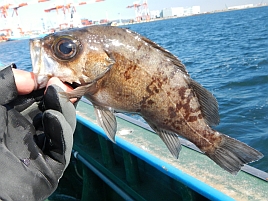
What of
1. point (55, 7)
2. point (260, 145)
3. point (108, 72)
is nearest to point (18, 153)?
point (108, 72)

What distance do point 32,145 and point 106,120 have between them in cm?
55

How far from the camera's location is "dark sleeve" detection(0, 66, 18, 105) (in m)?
1.80

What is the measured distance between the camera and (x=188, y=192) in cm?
268

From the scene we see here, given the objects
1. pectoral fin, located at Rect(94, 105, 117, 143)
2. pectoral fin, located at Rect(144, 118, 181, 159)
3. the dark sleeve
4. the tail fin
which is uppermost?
the dark sleeve

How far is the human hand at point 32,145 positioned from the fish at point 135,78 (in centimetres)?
17

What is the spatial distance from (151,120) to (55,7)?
85.9 m

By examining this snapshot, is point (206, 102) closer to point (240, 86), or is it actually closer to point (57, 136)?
point (57, 136)

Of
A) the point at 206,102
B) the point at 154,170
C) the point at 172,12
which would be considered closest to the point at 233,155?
the point at 206,102

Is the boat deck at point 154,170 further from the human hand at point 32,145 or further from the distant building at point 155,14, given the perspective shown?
the distant building at point 155,14

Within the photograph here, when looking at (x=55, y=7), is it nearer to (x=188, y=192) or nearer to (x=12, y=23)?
(x=12, y=23)

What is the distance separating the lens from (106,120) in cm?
218

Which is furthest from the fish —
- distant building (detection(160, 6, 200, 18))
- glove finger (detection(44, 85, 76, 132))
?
distant building (detection(160, 6, 200, 18))

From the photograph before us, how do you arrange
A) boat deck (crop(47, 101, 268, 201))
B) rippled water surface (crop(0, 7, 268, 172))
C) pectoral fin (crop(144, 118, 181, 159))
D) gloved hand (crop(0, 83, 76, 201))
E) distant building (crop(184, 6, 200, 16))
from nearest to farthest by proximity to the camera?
gloved hand (crop(0, 83, 76, 201)), pectoral fin (crop(144, 118, 181, 159)), boat deck (crop(47, 101, 268, 201)), rippled water surface (crop(0, 7, 268, 172)), distant building (crop(184, 6, 200, 16))

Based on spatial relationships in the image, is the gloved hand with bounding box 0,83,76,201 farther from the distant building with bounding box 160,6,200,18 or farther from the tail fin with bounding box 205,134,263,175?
the distant building with bounding box 160,6,200,18
